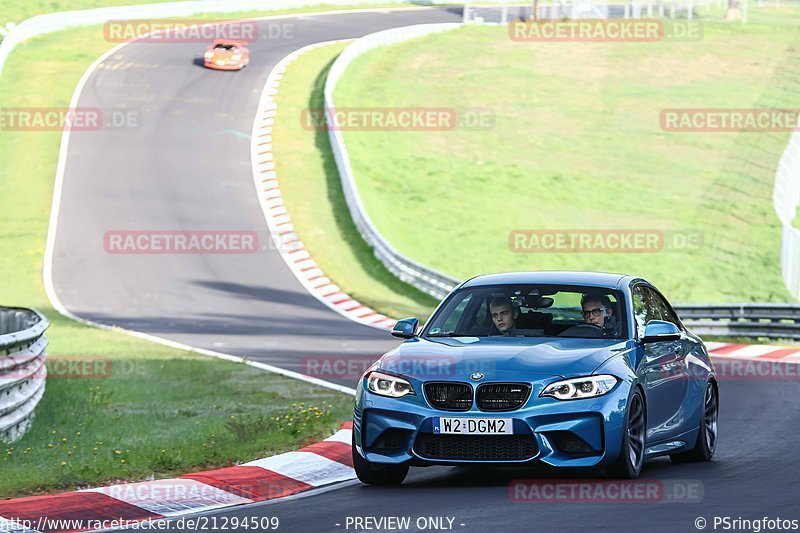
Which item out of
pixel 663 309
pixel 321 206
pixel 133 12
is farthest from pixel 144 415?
pixel 133 12

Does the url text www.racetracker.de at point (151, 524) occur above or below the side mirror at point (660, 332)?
below

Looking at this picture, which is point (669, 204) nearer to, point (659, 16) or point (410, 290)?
point (410, 290)

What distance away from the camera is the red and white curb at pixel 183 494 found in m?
8.32

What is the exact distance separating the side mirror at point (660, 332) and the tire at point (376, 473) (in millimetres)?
1960

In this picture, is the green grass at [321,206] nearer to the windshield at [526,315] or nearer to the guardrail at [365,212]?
the guardrail at [365,212]

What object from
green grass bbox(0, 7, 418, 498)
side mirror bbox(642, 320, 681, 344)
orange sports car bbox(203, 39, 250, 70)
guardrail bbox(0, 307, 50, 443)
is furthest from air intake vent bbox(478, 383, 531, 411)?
orange sports car bbox(203, 39, 250, 70)

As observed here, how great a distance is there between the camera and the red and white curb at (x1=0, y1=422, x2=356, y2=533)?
27.3 feet

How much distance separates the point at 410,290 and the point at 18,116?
2008 cm

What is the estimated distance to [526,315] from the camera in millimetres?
10555

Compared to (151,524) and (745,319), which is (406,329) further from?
(745,319)

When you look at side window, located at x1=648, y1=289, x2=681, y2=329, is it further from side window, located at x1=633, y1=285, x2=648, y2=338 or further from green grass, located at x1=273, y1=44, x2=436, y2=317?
green grass, located at x1=273, y1=44, x2=436, y2=317

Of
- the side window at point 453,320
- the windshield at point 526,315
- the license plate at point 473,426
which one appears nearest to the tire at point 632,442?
the windshield at point 526,315

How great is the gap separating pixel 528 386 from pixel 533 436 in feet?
1.05

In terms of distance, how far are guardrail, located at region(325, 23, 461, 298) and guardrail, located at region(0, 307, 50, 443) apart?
16.7 metres
